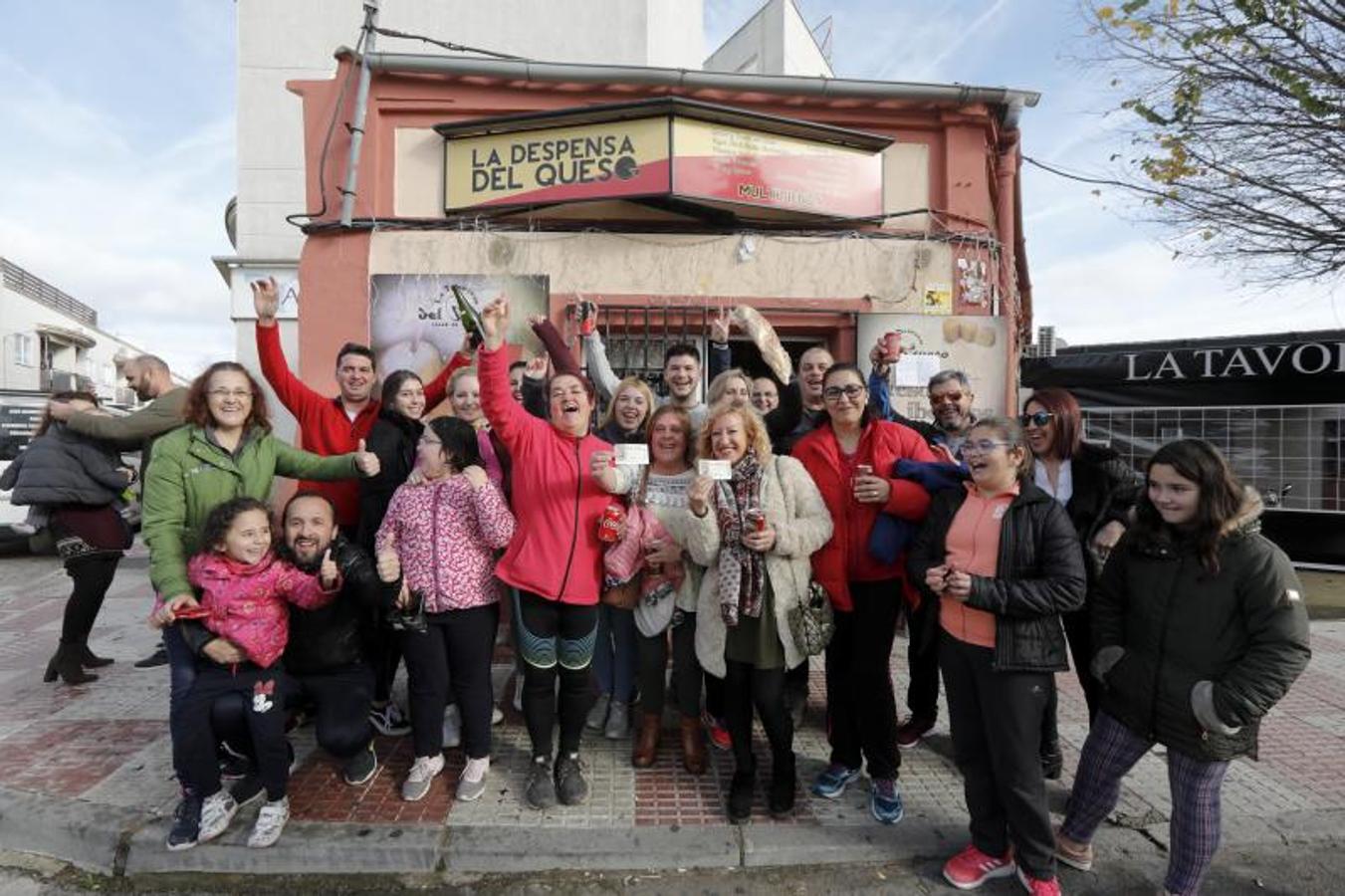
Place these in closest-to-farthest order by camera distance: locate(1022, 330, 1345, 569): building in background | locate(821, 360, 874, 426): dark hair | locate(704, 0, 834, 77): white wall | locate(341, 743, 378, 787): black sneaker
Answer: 1. locate(821, 360, 874, 426): dark hair
2. locate(341, 743, 378, 787): black sneaker
3. locate(1022, 330, 1345, 569): building in background
4. locate(704, 0, 834, 77): white wall

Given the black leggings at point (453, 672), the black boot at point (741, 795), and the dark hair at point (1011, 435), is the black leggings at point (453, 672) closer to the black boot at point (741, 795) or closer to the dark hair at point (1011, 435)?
the black boot at point (741, 795)

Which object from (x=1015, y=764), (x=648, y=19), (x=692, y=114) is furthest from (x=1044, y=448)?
(x=648, y=19)

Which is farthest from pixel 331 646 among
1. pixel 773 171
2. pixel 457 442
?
pixel 773 171

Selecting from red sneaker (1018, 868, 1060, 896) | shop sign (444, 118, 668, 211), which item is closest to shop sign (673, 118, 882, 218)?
shop sign (444, 118, 668, 211)

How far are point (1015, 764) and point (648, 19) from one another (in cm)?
1189

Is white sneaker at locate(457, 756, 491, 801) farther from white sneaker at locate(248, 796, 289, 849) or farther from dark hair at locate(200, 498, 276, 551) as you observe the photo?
dark hair at locate(200, 498, 276, 551)

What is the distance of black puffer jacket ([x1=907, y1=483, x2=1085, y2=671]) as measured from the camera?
8.59 ft

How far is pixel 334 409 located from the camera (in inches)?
154

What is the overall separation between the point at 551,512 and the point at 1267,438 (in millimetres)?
8392

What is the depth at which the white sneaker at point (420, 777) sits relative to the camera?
3.31m

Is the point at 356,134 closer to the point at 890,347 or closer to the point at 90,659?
the point at 90,659

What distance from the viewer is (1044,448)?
3359 mm

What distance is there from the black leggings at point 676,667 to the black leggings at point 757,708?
0.30 m

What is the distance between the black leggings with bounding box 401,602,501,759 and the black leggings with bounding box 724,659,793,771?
1.13m
